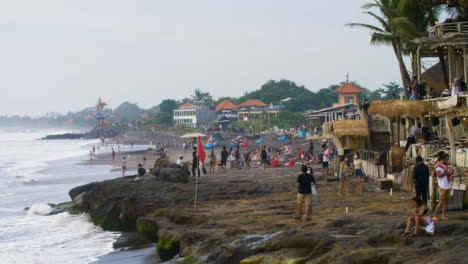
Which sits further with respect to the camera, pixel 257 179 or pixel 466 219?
pixel 257 179

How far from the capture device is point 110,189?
24.0 metres

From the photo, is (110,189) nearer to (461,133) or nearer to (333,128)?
(333,128)

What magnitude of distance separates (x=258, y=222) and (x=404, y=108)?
7797mm

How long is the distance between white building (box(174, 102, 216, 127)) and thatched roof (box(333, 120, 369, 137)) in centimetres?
9228

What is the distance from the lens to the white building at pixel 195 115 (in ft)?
396

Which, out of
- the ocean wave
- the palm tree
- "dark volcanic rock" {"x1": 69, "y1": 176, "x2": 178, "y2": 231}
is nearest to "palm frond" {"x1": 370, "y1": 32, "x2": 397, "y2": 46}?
the palm tree

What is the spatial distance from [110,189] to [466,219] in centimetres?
1524

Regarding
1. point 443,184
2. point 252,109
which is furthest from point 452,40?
point 252,109

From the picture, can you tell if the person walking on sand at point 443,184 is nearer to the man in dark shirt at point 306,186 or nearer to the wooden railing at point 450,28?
the man in dark shirt at point 306,186

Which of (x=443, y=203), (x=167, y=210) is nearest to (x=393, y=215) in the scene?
(x=443, y=203)

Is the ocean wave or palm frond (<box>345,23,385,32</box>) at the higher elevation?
palm frond (<box>345,23,385,32</box>)

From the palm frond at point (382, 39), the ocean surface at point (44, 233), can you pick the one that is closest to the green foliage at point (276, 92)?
the ocean surface at point (44, 233)

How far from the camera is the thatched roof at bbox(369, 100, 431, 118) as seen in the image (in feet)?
65.4

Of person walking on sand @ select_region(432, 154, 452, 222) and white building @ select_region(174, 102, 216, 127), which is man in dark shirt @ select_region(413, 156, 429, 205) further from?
white building @ select_region(174, 102, 216, 127)
